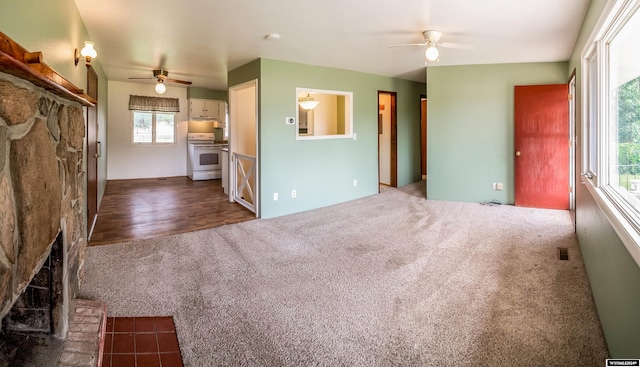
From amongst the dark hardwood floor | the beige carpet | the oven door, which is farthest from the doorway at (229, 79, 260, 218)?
the oven door

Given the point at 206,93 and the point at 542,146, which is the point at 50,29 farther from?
the point at 206,93

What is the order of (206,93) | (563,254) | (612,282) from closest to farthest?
(612,282)
(563,254)
(206,93)

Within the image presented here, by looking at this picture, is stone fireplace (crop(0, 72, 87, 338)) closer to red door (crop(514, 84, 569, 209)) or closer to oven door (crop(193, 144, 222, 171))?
red door (crop(514, 84, 569, 209))

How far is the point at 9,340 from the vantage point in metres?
1.56

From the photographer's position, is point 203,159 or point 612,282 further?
point 203,159

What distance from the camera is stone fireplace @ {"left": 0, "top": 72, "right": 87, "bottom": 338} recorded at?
1.00 meters

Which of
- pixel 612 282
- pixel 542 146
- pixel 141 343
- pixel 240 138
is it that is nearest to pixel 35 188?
pixel 141 343

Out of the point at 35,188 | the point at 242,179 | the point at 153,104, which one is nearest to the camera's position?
the point at 35,188

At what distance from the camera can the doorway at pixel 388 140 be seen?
724 centimetres

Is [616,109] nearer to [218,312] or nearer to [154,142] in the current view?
[218,312]

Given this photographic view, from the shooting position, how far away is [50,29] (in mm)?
2326

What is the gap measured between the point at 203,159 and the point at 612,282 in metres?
8.16

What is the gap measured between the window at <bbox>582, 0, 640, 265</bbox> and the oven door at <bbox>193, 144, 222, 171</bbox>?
7536mm

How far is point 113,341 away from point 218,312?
609 mm
